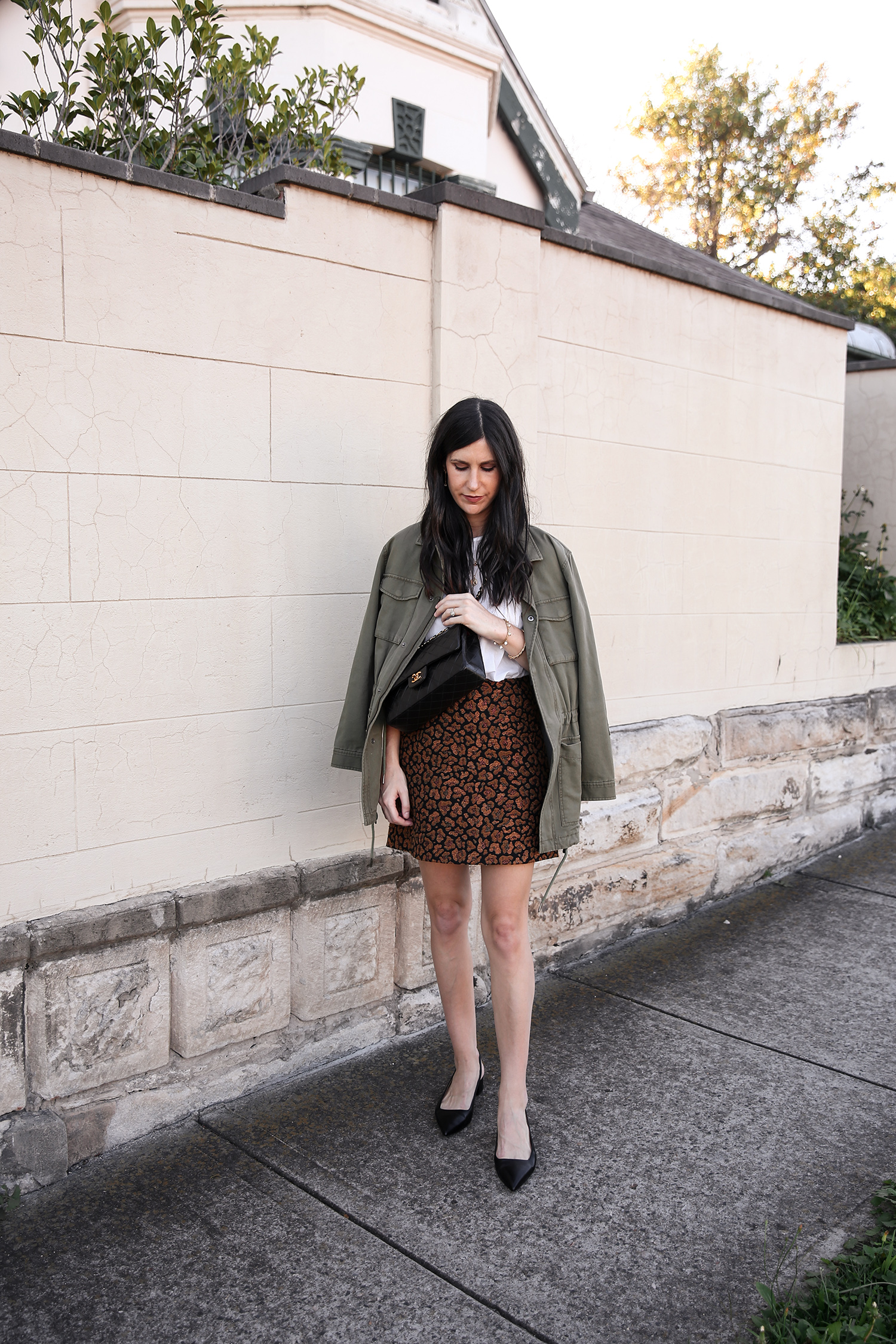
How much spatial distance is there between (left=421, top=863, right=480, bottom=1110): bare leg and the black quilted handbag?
1.40 ft

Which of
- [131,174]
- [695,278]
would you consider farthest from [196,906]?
[695,278]

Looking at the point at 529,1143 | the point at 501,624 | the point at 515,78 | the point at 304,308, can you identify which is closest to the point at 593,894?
the point at 529,1143

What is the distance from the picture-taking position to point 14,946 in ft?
8.00

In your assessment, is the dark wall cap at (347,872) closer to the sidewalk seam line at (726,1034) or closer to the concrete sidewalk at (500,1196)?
the concrete sidewalk at (500,1196)

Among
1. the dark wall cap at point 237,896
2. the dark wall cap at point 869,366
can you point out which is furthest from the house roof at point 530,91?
the dark wall cap at point 237,896

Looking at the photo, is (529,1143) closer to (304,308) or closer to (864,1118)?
(864,1118)

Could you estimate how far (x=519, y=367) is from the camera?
346 cm

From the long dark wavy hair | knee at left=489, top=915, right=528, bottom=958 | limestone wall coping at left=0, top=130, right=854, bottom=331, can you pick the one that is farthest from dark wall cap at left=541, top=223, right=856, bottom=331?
knee at left=489, top=915, right=528, bottom=958

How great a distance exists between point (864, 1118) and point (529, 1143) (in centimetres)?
95

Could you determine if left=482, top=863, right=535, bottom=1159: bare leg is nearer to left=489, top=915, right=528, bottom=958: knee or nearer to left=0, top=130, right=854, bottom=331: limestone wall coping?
left=489, top=915, right=528, bottom=958: knee

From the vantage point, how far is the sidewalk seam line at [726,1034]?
3041mm

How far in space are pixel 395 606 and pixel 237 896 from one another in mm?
899

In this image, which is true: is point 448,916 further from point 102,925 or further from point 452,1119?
point 102,925

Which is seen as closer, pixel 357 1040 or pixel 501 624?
pixel 501 624
